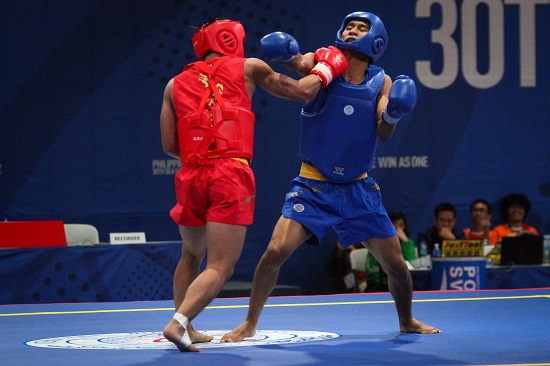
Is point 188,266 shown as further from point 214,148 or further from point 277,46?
point 277,46

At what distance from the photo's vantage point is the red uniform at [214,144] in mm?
4613

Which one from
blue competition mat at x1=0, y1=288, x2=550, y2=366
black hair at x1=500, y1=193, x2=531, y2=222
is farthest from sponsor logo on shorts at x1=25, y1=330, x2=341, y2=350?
black hair at x1=500, y1=193, x2=531, y2=222

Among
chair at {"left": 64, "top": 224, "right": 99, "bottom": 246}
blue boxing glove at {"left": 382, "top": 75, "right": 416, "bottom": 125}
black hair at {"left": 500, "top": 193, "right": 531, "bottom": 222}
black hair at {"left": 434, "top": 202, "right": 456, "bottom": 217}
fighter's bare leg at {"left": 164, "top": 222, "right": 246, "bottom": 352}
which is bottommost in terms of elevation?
fighter's bare leg at {"left": 164, "top": 222, "right": 246, "bottom": 352}

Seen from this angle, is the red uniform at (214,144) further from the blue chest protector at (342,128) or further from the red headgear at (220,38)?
the blue chest protector at (342,128)

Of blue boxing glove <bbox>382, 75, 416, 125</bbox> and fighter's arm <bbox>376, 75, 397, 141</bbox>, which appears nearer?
blue boxing glove <bbox>382, 75, 416, 125</bbox>

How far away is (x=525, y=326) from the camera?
18.1 feet

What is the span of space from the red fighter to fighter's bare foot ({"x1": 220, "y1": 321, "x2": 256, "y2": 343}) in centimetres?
20

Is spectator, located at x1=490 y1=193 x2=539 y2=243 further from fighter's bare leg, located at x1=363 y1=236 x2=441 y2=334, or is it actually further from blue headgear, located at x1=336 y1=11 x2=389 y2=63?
blue headgear, located at x1=336 y1=11 x2=389 y2=63

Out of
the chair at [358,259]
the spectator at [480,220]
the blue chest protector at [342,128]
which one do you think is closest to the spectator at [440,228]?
the spectator at [480,220]

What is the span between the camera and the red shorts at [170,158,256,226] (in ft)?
15.1

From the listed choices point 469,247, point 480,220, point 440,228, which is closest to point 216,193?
point 469,247

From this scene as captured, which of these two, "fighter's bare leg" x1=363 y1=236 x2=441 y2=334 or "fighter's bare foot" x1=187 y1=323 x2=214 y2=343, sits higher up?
"fighter's bare leg" x1=363 y1=236 x2=441 y2=334

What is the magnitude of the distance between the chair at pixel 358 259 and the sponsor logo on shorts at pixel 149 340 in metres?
4.16

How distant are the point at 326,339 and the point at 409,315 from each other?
1.75 ft
